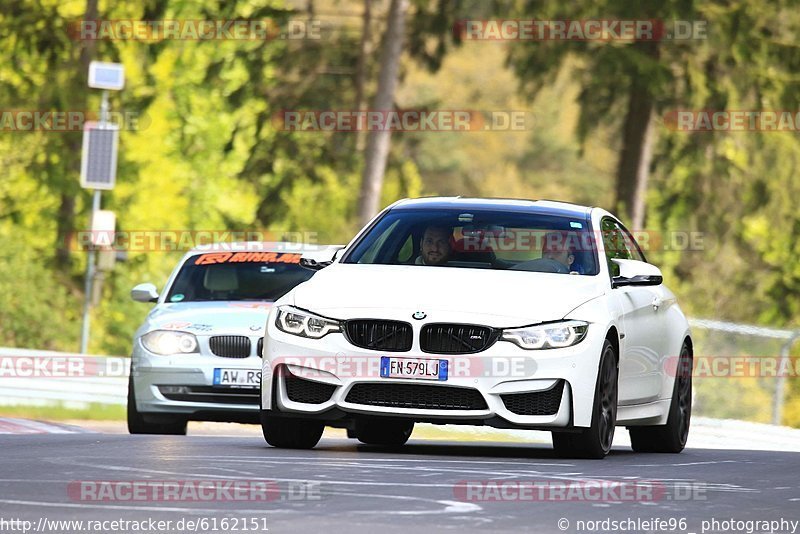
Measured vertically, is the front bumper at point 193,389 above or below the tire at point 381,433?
below

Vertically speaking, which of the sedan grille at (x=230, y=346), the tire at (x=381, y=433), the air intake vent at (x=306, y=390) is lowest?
the tire at (x=381, y=433)

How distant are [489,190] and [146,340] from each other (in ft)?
283

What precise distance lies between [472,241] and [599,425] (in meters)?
1.68

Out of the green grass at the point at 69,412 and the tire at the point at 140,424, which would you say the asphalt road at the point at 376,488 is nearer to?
the tire at the point at 140,424

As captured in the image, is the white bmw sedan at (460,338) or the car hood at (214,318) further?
the car hood at (214,318)

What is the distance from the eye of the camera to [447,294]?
12070 millimetres

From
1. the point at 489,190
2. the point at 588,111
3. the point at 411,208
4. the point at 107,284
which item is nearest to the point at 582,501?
the point at 411,208

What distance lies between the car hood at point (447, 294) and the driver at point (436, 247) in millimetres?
378

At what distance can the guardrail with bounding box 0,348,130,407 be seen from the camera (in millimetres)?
22562

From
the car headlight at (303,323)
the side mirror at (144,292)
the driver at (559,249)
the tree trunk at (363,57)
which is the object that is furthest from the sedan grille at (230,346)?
the tree trunk at (363,57)

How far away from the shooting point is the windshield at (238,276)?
17609mm

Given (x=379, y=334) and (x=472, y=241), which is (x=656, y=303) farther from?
(x=379, y=334)
